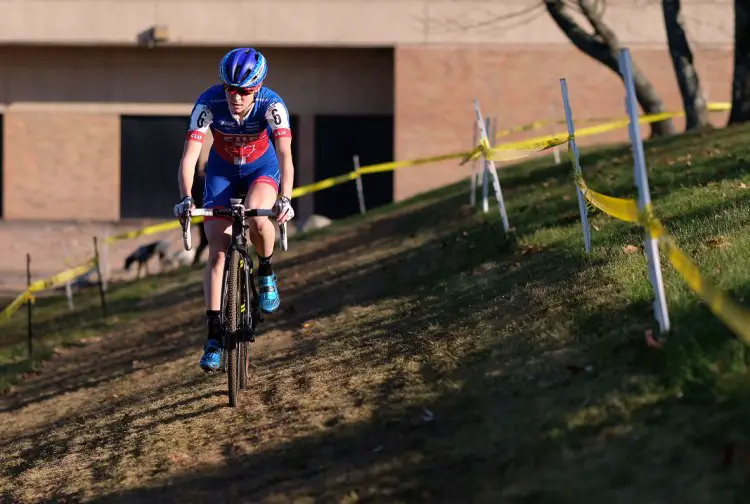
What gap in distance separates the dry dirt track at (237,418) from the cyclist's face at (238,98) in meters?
1.88

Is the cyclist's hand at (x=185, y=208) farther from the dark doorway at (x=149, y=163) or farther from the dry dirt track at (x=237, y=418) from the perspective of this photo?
the dark doorway at (x=149, y=163)

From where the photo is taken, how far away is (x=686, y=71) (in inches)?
751

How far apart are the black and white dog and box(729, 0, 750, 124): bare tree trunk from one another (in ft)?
37.2

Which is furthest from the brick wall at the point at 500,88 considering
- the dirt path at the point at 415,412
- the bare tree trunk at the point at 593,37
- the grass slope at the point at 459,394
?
the dirt path at the point at 415,412

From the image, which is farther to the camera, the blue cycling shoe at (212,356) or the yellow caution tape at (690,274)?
the blue cycling shoe at (212,356)


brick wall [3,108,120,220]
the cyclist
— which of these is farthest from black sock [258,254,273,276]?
brick wall [3,108,120,220]

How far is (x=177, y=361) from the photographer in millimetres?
10672

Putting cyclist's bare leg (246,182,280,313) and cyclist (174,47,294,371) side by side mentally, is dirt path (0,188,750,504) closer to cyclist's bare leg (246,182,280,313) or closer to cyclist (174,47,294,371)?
cyclist's bare leg (246,182,280,313)

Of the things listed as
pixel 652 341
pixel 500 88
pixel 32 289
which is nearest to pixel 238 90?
pixel 652 341

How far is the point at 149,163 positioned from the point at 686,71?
17.3 m

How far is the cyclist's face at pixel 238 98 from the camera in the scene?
7.54 metres

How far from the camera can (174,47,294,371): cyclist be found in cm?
751

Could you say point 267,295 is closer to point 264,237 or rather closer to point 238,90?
point 264,237

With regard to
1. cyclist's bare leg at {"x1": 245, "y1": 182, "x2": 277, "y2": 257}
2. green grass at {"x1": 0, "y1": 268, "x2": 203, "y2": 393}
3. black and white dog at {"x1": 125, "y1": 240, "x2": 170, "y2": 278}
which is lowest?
green grass at {"x1": 0, "y1": 268, "x2": 203, "y2": 393}
